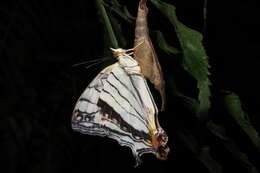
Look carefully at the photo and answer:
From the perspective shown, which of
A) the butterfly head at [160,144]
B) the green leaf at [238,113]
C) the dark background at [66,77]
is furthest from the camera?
the dark background at [66,77]

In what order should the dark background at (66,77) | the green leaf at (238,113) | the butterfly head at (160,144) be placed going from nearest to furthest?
the butterfly head at (160,144) < the green leaf at (238,113) < the dark background at (66,77)

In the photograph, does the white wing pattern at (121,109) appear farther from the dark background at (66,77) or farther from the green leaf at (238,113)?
the dark background at (66,77)

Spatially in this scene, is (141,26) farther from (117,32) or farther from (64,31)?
(64,31)

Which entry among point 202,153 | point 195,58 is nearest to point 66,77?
point 202,153

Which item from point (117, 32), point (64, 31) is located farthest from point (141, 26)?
point (64, 31)

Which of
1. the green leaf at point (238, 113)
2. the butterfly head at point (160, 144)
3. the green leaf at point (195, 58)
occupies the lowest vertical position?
the green leaf at point (238, 113)

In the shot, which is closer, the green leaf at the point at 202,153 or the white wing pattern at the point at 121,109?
the white wing pattern at the point at 121,109

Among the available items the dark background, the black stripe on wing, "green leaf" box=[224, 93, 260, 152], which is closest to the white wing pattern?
the black stripe on wing

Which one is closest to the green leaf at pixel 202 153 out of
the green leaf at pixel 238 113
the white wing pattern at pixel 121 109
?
the green leaf at pixel 238 113
